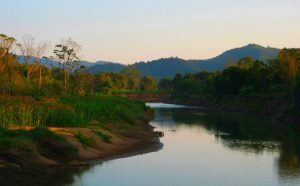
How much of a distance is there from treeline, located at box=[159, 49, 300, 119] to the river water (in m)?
20.2

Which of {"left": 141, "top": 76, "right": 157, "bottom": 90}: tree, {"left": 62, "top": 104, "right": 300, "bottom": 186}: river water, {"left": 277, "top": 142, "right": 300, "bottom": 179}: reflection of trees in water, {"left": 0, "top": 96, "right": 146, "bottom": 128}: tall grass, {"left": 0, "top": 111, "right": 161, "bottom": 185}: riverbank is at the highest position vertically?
{"left": 141, "top": 76, "right": 157, "bottom": 90}: tree

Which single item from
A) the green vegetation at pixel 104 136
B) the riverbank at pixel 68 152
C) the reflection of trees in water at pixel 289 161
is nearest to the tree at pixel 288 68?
the reflection of trees in water at pixel 289 161

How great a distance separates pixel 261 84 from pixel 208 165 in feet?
170

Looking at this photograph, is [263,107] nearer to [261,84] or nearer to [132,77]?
[261,84]

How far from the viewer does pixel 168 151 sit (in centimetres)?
3128

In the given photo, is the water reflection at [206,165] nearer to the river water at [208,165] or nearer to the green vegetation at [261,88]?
the river water at [208,165]

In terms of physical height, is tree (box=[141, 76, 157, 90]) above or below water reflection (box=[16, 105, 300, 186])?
above

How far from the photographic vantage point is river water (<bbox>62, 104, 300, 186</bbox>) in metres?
22.2

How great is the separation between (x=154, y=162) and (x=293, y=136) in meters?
18.7

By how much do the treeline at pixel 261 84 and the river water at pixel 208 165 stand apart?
66.2 ft

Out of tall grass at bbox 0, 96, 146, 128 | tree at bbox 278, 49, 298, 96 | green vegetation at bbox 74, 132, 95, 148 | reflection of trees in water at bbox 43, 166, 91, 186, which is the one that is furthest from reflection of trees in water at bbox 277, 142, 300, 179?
tree at bbox 278, 49, 298, 96

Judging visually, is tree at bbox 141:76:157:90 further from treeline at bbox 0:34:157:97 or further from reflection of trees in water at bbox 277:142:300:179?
reflection of trees in water at bbox 277:142:300:179

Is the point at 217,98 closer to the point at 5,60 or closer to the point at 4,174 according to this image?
the point at 5,60

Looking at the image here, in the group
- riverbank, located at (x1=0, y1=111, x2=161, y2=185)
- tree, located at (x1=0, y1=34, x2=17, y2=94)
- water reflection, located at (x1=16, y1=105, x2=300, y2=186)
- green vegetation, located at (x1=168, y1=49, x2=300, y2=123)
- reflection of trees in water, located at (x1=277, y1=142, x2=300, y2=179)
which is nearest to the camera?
riverbank, located at (x1=0, y1=111, x2=161, y2=185)
